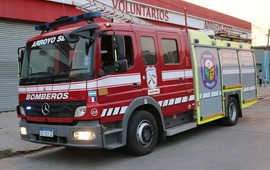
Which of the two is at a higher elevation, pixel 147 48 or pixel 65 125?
pixel 147 48

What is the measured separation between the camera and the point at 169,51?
324 inches

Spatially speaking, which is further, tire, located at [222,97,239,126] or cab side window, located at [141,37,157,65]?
tire, located at [222,97,239,126]

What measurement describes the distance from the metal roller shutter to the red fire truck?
6.18m

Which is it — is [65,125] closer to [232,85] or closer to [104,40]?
[104,40]

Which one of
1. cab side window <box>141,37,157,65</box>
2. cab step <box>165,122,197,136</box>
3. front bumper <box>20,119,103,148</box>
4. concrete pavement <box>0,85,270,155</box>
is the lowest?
concrete pavement <box>0,85,270,155</box>

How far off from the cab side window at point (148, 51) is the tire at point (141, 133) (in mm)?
1053

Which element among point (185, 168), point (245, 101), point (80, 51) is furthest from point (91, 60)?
point (245, 101)

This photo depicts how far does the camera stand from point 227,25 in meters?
29.1

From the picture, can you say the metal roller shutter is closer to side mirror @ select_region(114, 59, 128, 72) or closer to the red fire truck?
the red fire truck

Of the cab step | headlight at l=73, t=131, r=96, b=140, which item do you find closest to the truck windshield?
headlight at l=73, t=131, r=96, b=140

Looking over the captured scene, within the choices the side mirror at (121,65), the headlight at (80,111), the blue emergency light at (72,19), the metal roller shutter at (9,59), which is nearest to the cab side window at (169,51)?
the side mirror at (121,65)

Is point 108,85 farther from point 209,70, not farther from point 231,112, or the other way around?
point 231,112

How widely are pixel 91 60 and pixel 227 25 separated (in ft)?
80.6

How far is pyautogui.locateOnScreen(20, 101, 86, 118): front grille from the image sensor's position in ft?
21.0
